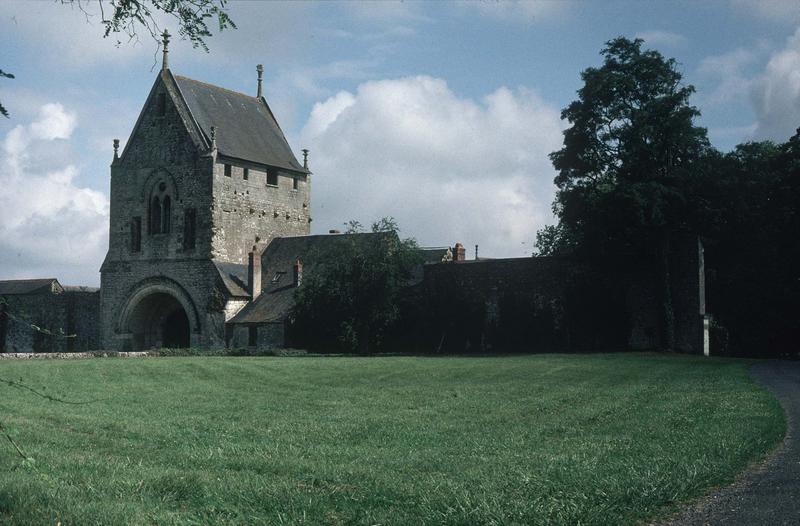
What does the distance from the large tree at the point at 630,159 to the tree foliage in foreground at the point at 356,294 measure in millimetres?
8443

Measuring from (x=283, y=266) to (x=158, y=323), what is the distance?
31.0ft

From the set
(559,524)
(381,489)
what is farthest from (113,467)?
(559,524)

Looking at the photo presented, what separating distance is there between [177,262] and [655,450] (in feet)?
137

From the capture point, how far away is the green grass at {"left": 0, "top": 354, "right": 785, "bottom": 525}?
673 cm

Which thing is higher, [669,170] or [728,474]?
[669,170]

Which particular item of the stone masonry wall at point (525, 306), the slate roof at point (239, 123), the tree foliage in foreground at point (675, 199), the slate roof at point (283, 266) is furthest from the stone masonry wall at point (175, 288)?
the tree foliage in foreground at point (675, 199)

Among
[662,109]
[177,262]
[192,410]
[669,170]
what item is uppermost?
[662,109]

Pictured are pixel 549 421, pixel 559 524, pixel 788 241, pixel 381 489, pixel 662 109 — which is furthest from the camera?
pixel 788 241

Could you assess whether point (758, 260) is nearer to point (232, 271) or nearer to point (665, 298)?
point (665, 298)

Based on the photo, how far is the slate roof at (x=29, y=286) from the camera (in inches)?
2154

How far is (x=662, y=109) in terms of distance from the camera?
3744 cm

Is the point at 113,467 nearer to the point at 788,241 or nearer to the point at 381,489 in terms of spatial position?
the point at 381,489

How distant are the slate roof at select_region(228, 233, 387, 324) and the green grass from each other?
76.1ft

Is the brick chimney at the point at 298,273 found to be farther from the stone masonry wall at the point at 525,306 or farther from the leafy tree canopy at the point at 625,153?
the leafy tree canopy at the point at 625,153
